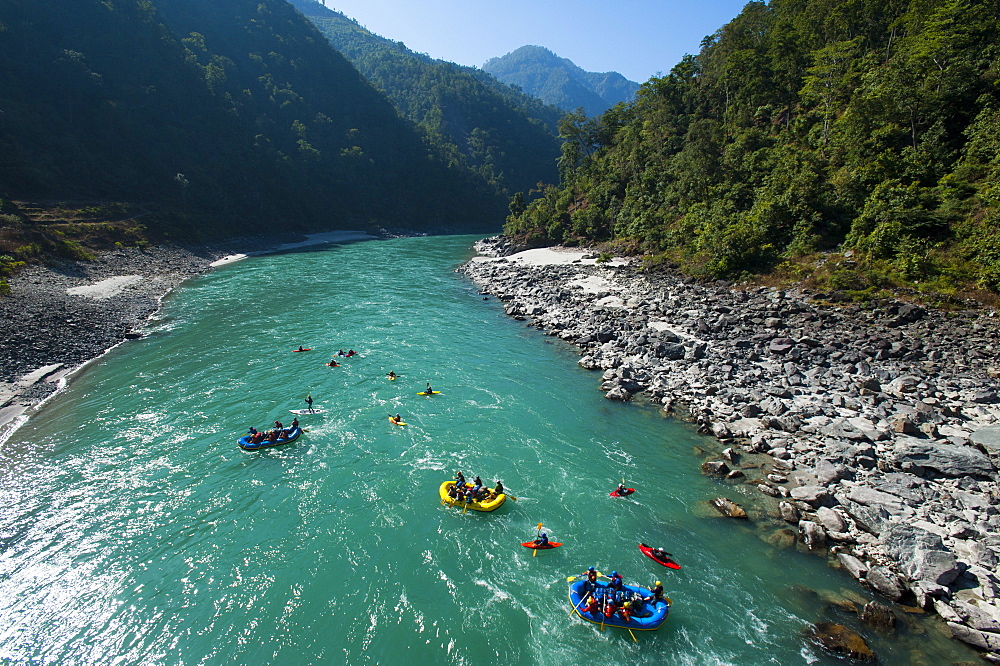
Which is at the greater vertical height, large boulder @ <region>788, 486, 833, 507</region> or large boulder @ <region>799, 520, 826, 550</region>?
large boulder @ <region>788, 486, 833, 507</region>

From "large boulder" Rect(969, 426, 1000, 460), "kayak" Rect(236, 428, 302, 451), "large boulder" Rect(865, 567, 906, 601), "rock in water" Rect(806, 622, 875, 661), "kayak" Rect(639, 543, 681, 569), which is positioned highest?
"large boulder" Rect(969, 426, 1000, 460)

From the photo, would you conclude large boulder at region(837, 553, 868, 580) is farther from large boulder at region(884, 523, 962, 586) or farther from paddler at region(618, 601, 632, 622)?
paddler at region(618, 601, 632, 622)

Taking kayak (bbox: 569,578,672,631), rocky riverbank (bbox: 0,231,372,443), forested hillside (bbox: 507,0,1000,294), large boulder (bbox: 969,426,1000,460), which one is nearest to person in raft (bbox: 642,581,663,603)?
kayak (bbox: 569,578,672,631)

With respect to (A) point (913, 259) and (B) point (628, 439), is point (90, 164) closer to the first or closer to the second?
(B) point (628, 439)

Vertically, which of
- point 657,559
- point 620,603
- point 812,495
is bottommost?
point 657,559

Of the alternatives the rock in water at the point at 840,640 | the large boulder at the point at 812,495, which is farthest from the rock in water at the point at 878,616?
the large boulder at the point at 812,495

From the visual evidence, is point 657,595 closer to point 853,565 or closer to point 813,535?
point 813,535

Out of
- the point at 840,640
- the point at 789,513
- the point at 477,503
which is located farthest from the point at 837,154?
the point at 477,503

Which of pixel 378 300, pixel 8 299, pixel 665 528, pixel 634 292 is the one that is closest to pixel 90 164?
pixel 8 299
